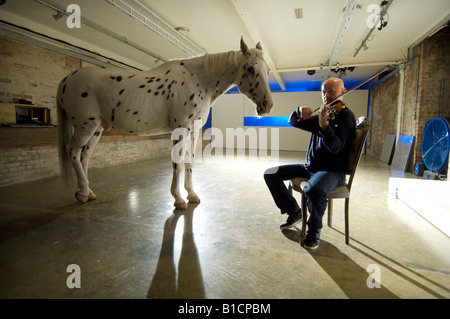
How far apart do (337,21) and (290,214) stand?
427 cm

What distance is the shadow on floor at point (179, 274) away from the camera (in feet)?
3.64

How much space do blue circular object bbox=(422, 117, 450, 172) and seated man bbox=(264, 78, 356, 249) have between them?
3364mm

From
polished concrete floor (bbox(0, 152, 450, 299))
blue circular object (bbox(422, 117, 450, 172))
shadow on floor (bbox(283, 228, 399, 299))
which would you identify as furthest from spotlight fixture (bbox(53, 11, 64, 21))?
blue circular object (bbox(422, 117, 450, 172))

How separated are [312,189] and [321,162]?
11.9 inches

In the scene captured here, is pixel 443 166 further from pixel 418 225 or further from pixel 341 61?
pixel 341 61

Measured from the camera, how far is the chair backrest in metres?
1.60

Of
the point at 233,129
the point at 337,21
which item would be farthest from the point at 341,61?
the point at 233,129

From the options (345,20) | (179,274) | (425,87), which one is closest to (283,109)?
(425,87)

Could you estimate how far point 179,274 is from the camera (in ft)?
4.13

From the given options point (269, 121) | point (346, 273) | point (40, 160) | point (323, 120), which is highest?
point (269, 121)

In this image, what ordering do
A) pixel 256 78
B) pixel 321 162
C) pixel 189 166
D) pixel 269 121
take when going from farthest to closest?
pixel 269 121
pixel 189 166
pixel 256 78
pixel 321 162

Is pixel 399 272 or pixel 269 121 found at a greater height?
pixel 269 121

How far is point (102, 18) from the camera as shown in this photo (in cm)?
407

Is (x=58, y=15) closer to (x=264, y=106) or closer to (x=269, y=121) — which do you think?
(x=264, y=106)
